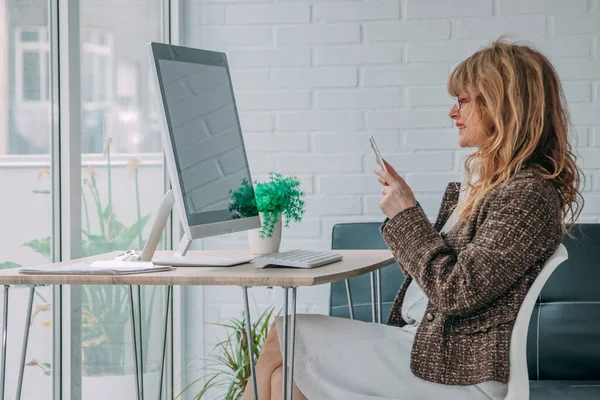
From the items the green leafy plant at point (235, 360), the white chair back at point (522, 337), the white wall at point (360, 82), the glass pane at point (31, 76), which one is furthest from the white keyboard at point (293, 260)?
the white wall at point (360, 82)

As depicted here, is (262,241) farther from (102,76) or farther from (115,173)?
(102,76)

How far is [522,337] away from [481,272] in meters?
0.15

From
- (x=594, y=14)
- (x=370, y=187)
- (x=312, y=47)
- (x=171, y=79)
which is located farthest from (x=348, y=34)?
(x=171, y=79)

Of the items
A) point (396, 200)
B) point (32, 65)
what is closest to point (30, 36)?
point (32, 65)

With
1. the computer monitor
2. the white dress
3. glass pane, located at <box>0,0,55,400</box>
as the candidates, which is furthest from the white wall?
the white dress

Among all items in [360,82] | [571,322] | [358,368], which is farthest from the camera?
[360,82]

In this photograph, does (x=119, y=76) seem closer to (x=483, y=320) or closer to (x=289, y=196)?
(x=289, y=196)

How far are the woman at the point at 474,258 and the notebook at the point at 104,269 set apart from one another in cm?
29

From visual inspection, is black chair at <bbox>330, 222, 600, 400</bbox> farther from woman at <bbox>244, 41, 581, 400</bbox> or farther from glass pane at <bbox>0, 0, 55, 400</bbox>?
glass pane at <bbox>0, 0, 55, 400</bbox>

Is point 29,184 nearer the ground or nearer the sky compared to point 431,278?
nearer the sky

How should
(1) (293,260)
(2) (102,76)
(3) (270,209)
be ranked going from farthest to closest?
(2) (102,76) < (3) (270,209) < (1) (293,260)

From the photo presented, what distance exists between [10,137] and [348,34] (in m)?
1.48

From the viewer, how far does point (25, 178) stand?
189 centimetres

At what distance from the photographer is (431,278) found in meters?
1.58
